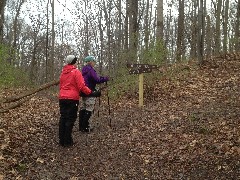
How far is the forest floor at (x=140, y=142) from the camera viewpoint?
5762 mm

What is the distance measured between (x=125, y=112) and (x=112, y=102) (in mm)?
1787

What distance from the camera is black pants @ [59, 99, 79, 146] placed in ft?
23.8

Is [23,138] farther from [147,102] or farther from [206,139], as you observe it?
[147,102]

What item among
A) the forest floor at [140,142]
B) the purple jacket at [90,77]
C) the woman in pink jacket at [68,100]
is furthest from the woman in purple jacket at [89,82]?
the woman in pink jacket at [68,100]

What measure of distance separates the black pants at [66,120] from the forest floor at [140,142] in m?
0.20

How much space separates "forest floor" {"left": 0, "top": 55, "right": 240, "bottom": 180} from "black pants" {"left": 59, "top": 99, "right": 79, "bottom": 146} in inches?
7.7

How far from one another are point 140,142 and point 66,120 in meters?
1.75

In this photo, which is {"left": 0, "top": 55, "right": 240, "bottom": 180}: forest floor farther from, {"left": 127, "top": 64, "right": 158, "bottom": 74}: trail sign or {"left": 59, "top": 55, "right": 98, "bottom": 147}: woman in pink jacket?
{"left": 127, "top": 64, "right": 158, "bottom": 74}: trail sign

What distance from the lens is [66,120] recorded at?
7332mm

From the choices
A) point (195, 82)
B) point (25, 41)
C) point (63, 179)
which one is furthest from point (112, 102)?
point (25, 41)

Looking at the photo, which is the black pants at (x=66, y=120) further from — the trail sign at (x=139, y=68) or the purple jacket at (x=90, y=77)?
the trail sign at (x=139, y=68)

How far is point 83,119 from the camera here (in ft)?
27.7

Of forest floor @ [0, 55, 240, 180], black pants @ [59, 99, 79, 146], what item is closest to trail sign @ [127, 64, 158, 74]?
forest floor @ [0, 55, 240, 180]

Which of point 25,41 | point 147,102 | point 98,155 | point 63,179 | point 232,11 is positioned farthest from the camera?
point 25,41
